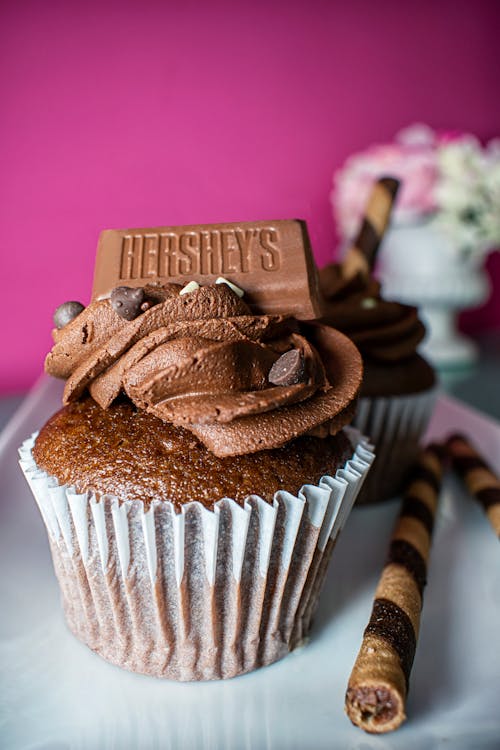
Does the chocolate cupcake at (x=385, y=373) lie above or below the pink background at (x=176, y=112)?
below

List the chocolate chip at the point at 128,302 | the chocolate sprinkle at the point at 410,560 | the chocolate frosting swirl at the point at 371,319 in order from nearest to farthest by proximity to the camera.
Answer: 1. the chocolate chip at the point at 128,302
2. the chocolate sprinkle at the point at 410,560
3. the chocolate frosting swirl at the point at 371,319

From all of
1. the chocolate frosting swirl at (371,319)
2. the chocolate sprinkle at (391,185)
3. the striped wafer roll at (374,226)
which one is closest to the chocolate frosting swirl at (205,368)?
the chocolate frosting swirl at (371,319)

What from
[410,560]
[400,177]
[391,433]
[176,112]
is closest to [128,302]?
[410,560]

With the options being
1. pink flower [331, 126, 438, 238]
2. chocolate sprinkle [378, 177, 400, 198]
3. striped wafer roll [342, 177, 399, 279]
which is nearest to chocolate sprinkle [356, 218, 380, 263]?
striped wafer roll [342, 177, 399, 279]

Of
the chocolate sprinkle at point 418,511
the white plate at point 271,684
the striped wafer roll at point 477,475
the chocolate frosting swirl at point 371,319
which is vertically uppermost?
the chocolate frosting swirl at point 371,319

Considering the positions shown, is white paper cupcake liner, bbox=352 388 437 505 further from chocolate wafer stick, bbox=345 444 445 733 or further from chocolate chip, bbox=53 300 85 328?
chocolate chip, bbox=53 300 85 328

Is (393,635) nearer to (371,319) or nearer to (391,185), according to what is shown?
(371,319)

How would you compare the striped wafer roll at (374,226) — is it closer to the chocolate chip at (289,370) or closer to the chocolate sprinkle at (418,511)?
the chocolate sprinkle at (418,511)
